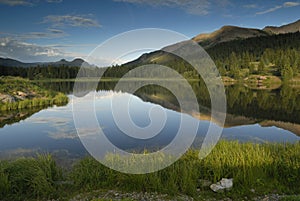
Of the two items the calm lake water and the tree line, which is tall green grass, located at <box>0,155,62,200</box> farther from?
the tree line

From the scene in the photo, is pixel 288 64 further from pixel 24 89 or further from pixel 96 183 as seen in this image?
pixel 96 183

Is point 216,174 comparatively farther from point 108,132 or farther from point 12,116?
point 12,116

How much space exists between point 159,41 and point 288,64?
108269 mm

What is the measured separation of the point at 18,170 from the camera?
9.27m

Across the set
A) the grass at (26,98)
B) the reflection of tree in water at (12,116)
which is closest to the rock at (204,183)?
the reflection of tree in water at (12,116)

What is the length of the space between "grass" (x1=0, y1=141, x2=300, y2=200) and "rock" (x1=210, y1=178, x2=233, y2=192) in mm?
167

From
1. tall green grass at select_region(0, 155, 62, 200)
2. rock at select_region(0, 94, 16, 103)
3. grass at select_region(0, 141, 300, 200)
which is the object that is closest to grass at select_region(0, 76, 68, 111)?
rock at select_region(0, 94, 16, 103)

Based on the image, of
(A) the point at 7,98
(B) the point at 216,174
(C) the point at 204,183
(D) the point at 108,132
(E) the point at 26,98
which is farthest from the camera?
(E) the point at 26,98

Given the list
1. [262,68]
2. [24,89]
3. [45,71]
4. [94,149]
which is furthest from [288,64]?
[45,71]

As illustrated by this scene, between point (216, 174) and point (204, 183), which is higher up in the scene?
point (216, 174)

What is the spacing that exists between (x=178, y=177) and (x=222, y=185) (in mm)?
1518

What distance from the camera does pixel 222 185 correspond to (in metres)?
8.47

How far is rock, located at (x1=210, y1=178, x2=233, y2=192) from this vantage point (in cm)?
838

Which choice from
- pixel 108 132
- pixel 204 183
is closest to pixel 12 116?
pixel 108 132
